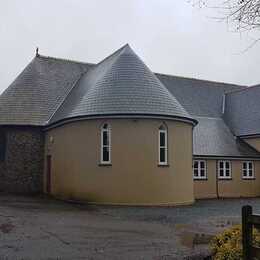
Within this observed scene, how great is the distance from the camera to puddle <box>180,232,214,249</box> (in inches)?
430

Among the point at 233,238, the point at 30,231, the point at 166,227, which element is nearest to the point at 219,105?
the point at 166,227

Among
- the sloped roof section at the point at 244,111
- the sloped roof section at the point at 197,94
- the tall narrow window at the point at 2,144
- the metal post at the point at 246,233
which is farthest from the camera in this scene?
the sloped roof section at the point at 197,94

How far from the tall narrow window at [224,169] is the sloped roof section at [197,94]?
4.59m

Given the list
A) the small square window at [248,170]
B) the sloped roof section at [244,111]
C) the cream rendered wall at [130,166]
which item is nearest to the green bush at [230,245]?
the cream rendered wall at [130,166]

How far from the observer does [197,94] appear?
33312 millimetres

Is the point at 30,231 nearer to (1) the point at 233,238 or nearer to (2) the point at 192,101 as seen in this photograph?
(1) the point at 233,238

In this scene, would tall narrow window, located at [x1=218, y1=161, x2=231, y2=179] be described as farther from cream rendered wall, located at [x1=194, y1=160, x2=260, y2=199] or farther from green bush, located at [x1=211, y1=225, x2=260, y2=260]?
green bush, located at [x1=211, y1=225, x2=260, y2=260]

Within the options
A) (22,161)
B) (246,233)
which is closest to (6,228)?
(246,233)

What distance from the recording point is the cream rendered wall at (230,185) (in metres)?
26.7

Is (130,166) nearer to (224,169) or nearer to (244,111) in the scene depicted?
(224,169)

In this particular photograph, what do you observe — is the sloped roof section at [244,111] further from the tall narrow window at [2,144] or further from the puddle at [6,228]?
the puddle at [6,228]

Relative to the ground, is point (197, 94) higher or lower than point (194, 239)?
higher

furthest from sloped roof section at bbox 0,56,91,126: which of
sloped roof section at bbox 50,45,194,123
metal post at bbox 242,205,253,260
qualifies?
metal post at bbox 242,205,253,260

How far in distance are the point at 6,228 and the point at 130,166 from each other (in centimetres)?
867
